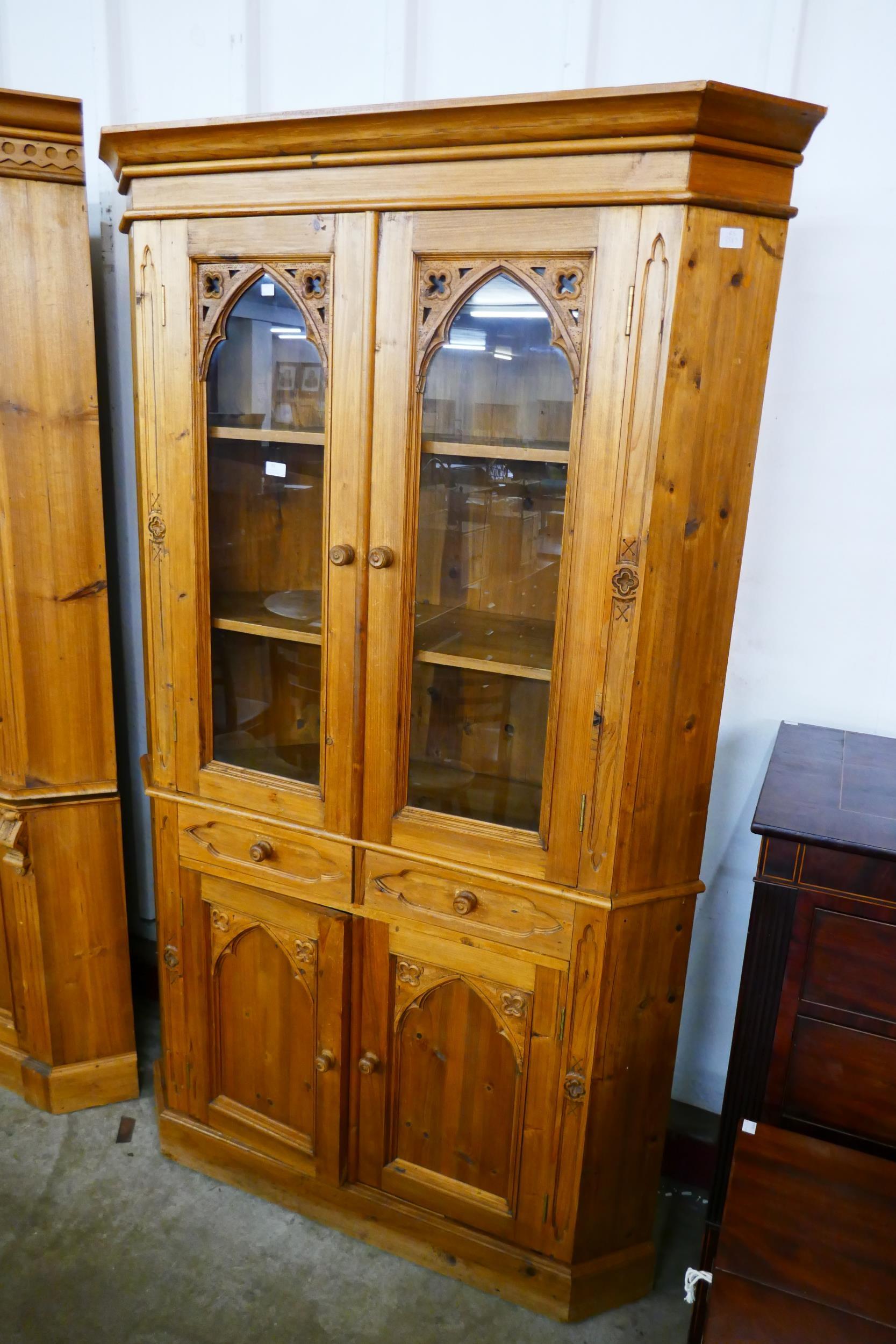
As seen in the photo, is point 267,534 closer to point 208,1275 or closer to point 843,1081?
point 843,1081

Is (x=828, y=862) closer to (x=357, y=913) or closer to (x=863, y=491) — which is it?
(x=863, y=491)

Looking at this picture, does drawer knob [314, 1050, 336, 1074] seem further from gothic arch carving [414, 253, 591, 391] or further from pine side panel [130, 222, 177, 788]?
gothic arch carving [414, 253, 591, 391]

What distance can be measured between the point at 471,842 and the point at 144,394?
3.31 feet

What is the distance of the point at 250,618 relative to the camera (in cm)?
177

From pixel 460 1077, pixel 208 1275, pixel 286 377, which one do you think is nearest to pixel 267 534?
pixel 286 377

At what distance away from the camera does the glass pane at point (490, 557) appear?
4.69ft

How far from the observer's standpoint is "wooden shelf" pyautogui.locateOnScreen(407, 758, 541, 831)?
1.59 meters

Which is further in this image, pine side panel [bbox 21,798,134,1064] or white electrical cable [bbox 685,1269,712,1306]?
pine side panel [bbox 21,798,134,1064]

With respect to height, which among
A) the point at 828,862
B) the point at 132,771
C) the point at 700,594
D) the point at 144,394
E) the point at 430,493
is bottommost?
the point at 132,771

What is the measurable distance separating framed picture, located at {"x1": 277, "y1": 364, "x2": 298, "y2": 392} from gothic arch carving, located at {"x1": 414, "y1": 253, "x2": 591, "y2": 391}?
26 cm

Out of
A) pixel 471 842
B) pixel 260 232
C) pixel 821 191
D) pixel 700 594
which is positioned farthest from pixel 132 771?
pixel 821 191

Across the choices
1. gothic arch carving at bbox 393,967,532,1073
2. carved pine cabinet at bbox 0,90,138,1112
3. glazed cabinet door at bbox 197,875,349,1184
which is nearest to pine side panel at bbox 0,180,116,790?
carved pine cabinet at bbox 0,90,138,1112

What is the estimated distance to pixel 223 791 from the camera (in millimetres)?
1790

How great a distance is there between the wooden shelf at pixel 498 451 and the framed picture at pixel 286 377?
0.29m
